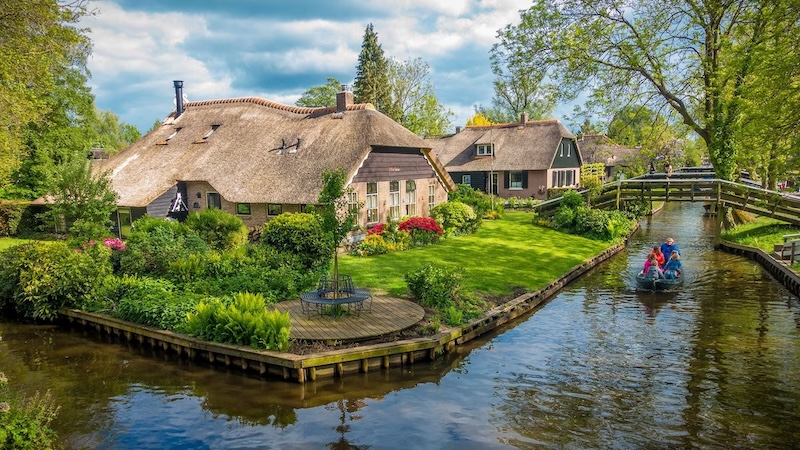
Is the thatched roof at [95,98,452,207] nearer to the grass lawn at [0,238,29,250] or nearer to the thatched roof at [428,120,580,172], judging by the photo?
the grass lawn at [0,238,29,250]

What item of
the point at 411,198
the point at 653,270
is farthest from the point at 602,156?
the point at 653,270

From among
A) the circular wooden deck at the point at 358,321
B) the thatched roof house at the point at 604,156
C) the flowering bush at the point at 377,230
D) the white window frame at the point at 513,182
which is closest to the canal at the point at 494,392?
the circular wooden deck at the point at 358,321

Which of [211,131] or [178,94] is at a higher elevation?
[178,94]

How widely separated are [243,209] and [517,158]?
90.8 feet

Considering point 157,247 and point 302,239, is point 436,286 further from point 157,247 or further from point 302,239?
point 157,247

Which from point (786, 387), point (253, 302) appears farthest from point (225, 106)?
point (786, 387)

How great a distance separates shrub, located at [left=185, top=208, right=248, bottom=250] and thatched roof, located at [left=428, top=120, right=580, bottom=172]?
93.9 feet

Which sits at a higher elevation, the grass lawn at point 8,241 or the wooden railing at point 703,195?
the wooden railing at point 703,195

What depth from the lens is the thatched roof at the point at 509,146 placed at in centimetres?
4597

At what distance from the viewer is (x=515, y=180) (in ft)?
155

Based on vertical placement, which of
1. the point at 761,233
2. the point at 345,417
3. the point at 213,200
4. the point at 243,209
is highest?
the point at 213,200

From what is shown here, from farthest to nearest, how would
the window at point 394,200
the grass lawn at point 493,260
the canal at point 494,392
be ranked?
the window at point 394,200
the grass lawn at point 493,260
the canal at point 494,392

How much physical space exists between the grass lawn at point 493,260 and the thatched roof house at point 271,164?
389 cm

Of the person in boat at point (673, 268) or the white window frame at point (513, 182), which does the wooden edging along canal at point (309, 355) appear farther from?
the white window frame at point (513, 182)
